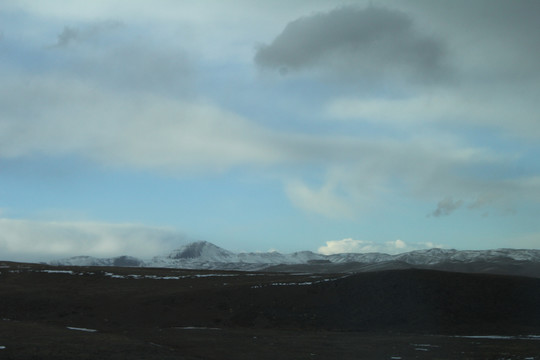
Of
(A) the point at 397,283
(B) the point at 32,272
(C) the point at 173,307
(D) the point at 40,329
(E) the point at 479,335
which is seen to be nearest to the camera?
(D) the point at 40,329

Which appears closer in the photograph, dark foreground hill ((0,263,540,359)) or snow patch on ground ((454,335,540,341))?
dark foreground hill ((0,263,540,359))

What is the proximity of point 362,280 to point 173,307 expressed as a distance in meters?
20.0

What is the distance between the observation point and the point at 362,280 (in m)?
55.4

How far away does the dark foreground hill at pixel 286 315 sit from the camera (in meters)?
31.7

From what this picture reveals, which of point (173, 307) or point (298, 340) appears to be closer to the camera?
point (298, 340)

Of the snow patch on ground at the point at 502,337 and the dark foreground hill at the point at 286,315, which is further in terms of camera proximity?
the snow patch on ground at the point at 502,337

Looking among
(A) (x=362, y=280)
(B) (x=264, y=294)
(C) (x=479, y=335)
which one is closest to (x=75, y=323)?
(B) (x=264, y=294)

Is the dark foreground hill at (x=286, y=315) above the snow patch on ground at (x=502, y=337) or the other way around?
above

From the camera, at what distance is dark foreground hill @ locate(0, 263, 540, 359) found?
31.7 metres

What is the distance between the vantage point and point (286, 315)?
1903 inches

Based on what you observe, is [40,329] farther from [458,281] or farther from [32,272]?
[458,281]

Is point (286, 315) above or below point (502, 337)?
above

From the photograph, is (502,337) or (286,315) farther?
(286,315)

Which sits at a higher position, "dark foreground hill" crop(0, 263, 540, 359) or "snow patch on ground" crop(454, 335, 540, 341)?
"dark foreground hill" crop(0, 263, 540, 359)
